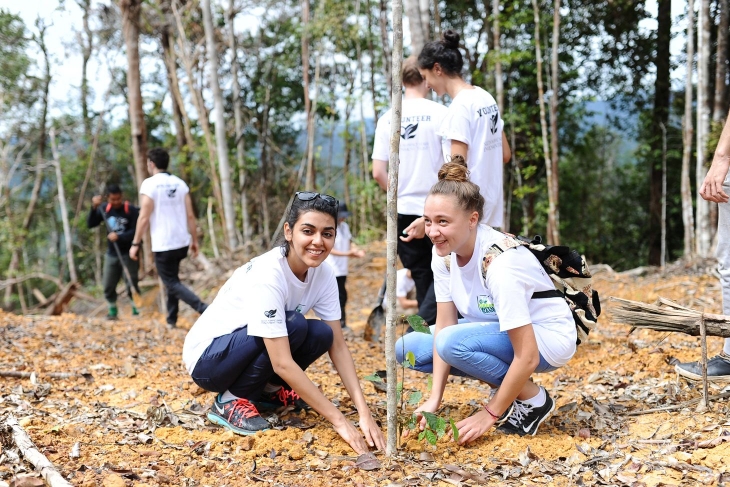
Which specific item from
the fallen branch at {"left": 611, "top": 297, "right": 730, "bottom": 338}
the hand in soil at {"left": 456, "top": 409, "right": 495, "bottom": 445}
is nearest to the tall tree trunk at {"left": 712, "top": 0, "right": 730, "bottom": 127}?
the fallen branch at {"left": 611, "top": 297, "right": 730, "bottom": 338}

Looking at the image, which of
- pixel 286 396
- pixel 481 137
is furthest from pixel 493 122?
pixel 286 396

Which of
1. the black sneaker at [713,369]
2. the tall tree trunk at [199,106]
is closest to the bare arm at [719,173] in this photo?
the black sneaker at [713,369]

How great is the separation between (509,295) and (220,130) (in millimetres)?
8730

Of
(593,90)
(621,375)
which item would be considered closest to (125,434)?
(621,375)

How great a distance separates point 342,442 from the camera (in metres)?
2.74

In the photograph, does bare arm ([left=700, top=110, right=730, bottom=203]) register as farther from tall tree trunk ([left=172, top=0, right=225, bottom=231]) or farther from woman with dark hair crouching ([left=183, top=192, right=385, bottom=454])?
tall tree trunk ([left=172, top=0, right=225, bottom=231])

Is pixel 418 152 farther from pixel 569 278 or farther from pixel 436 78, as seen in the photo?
pixel 569 278

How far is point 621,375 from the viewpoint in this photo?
3.70 m

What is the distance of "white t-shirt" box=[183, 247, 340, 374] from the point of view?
103 inches

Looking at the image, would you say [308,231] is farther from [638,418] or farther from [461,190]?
[638,418]

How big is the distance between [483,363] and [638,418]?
2.84 ft

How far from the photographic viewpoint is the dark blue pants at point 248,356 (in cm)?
279

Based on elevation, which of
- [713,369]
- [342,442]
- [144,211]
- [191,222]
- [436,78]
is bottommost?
[342,442]

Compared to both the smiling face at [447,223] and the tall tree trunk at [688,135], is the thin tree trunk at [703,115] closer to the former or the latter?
the tall tree trunk at [688,135]
